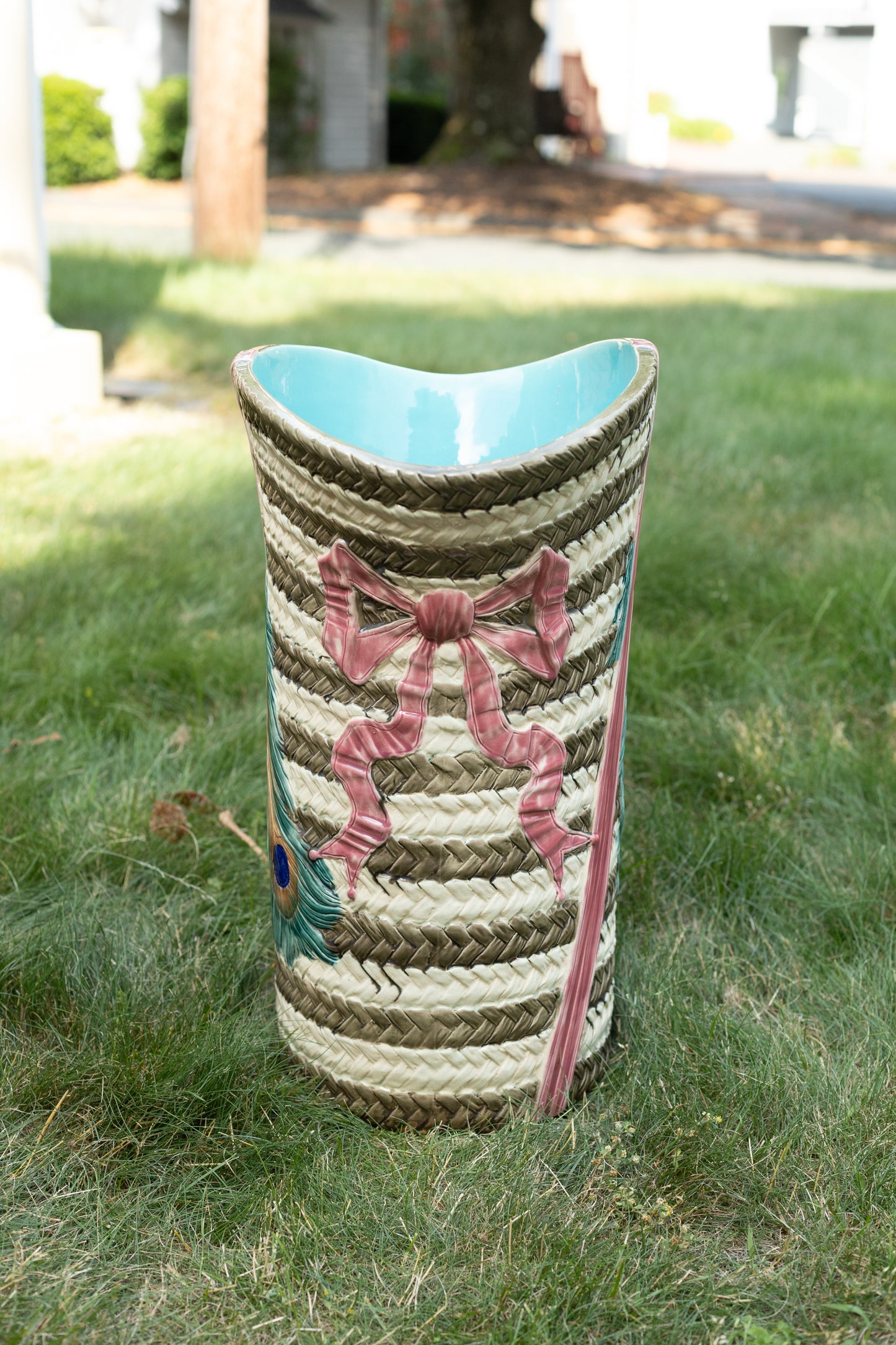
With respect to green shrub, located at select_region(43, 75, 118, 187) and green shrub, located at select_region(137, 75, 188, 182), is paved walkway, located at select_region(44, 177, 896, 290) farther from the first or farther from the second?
green shrub, located at select_region(137, 75, 188, 182)

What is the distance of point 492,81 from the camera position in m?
15.4

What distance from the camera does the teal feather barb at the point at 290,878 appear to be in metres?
1.47

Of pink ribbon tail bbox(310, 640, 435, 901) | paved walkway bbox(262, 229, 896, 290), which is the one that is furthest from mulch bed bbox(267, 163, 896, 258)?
pink ribbon tail bbox(310, 640, 435, 901)

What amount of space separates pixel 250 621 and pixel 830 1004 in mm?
1686

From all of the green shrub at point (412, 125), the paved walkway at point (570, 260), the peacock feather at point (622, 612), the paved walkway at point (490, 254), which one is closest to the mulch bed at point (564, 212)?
the paved walkway at point (490, 254)

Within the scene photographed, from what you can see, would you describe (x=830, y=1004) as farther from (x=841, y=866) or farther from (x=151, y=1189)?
(x=151, y=1189)

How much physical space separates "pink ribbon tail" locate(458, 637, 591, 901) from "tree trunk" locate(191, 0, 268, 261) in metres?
6.82

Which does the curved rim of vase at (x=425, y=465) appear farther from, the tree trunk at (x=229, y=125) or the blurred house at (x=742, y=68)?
the blurred house at (x=742, y=68)

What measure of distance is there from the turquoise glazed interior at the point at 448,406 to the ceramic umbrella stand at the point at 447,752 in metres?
0.12

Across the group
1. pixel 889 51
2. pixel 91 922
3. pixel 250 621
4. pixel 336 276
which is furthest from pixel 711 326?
pixel 889 51

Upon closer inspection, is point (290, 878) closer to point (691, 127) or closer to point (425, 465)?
point (425, 465)

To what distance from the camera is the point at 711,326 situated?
6449 millimetres

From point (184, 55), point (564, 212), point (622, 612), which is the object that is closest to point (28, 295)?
point (622, 612)

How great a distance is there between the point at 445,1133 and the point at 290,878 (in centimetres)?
35
